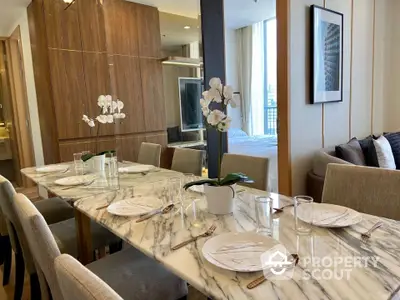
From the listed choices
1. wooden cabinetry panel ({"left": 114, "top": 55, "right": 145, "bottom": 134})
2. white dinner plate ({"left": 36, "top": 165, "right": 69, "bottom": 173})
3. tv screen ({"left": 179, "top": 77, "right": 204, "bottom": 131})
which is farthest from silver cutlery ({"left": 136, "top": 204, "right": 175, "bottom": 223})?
tv screen ({"left": 179, "top": 77, "right": 204, "bottom": 131})

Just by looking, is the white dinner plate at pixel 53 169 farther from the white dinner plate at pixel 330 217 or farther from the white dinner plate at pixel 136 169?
the white dinner plate at pixel 330 217

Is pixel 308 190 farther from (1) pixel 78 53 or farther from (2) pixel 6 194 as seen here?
(1) pixel 78 53

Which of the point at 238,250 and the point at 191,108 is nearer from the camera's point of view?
the point at 238,250

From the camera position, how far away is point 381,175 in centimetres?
144

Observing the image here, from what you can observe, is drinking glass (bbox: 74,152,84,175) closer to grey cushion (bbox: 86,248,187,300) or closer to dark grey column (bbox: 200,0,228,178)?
grey cushion (bbox: 86,248,187,300)

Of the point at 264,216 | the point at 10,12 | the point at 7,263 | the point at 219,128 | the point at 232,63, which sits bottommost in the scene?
the point at 7,263

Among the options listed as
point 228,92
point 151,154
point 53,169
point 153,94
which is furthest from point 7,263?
point 153,94

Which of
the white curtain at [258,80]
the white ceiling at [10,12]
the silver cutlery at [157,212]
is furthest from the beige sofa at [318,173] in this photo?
the white ceiling at [10,12]

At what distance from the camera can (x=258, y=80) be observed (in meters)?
4.45

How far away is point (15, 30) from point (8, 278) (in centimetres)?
408

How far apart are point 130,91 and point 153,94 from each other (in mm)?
371

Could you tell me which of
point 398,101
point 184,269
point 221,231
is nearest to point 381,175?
point 221,231

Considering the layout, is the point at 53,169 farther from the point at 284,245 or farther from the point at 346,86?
the point at 346,86

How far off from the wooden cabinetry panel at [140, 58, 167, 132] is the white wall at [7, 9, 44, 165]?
155cm
